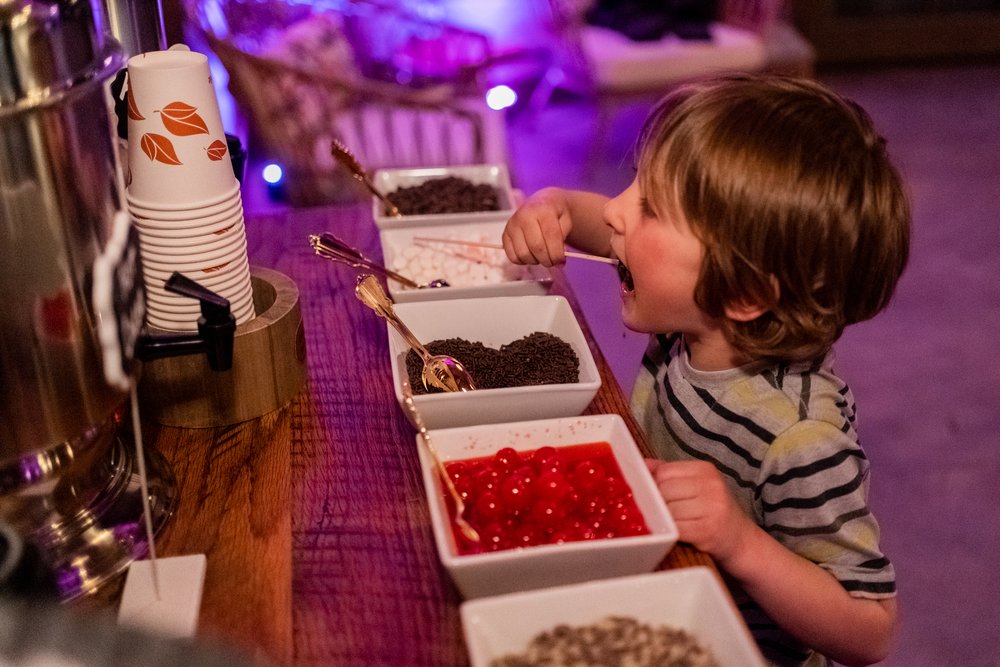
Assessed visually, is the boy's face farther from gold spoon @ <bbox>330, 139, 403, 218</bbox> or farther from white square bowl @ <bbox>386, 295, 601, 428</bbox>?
gold spoon @ <bbox>330, 139, 403, 218</bbox>

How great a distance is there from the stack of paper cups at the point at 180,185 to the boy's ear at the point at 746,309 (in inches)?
19.8

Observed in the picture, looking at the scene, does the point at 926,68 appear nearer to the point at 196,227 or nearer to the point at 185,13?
the point at 185,13

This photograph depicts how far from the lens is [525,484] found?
0.84 meters

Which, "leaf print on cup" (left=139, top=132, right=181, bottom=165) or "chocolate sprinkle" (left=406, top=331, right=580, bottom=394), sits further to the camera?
"chocolate sprinkle" (left=406, top=331, right=580, bottom=394)

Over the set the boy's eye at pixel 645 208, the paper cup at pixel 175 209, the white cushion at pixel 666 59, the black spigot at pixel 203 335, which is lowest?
the white cushion at pixel 666 59

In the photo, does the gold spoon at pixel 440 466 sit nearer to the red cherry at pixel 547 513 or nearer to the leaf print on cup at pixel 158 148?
the red cherry at pixel 547 513

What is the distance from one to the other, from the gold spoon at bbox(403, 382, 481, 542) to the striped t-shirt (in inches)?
13.0

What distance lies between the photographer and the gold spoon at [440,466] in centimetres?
79

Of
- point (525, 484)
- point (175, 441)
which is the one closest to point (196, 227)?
point (175, 441)

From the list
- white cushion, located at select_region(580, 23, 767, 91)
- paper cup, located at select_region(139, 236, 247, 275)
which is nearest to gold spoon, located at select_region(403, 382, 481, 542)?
paper cup, located at select_region(139, 236, 247, 275)

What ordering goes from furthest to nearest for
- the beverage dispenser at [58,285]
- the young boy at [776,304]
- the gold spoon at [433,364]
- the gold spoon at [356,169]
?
the gold spoon at [356,169], the gold spoon at [433,364], the young boy at [776,304], the beverage dispenser at [58,285]

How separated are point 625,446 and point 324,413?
1.10ft

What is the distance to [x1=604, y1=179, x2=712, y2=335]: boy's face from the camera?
37.7 inches

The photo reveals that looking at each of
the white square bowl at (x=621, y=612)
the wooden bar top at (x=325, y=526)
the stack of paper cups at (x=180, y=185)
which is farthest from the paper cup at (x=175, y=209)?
the white square bowl at (x=621, y=612)
